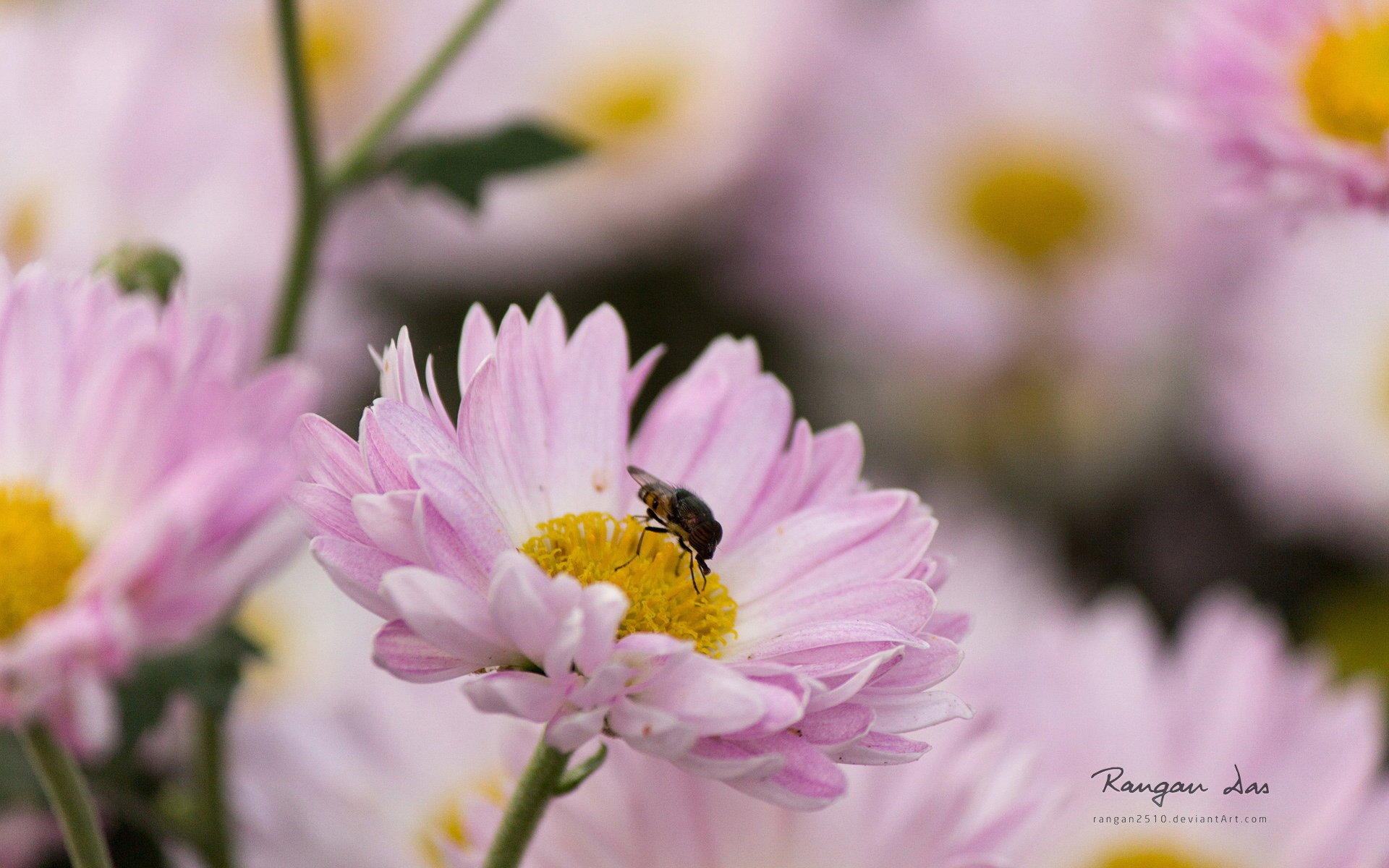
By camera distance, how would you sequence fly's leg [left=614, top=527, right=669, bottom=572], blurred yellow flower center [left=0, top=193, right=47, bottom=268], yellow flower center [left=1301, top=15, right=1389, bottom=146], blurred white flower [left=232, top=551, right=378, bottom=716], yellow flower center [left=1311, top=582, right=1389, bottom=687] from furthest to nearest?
1. yellow flower center [left=1311, top=582, right=1389, bottom=687]
2. blurred white flower [left=232, top=551, right=378, bottom=716]
3. blurred yellow flower center [left=0, top=193, right=47, bottom=268]
4. yellow flower center [left=1301, top=15, right=1389, bottom=146]
5. fly's leg [left=614, top=527, right=669, bottom=572]

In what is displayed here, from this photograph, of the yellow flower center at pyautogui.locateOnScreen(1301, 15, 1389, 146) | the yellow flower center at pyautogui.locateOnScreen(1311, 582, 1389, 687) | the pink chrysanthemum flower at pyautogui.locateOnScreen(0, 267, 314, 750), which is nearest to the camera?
the pink chrysanthemum flower at pyautogui.locateOnScreen(0, 267, 314, 750)

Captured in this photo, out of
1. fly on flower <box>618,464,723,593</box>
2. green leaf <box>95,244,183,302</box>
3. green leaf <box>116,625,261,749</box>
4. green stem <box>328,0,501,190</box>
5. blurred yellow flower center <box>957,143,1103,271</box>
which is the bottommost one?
green leaf <box>116,625,261,749</box>

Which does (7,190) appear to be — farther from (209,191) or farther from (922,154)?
(922,154)

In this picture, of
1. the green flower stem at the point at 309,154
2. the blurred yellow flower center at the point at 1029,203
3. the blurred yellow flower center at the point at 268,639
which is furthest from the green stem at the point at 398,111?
the blurred yellow flower center at the point at 1029,203

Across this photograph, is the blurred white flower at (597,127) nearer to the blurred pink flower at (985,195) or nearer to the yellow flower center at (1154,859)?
the blurred pink flower at (985,195)

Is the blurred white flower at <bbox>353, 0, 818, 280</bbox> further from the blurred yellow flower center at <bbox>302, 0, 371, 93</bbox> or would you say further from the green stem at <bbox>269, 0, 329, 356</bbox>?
the green stem at <bbox>269, 0, 329, 356</bbox>

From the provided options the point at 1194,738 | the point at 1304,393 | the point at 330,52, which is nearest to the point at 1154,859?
the point at 1194,738

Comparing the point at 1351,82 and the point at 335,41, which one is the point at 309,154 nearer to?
the point at 1351,82

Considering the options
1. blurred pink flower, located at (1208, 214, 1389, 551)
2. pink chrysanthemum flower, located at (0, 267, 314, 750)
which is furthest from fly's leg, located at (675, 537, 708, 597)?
blurred pink flower, located at (1208, 214, 1389, 551)
